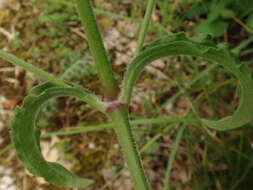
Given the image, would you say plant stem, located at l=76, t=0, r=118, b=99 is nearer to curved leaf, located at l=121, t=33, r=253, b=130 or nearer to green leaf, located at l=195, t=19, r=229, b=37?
curved leaf, located at l=121, t=33, r=253, b=130

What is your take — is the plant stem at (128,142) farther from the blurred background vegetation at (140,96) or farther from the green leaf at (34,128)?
the blurred background vegetation at (140,96)

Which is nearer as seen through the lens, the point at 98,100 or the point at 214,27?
the point at 98,100

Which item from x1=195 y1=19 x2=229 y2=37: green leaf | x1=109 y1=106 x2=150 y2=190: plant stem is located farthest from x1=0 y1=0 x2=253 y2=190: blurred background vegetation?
x1=109 y1=106 x2=150 y2=190: plant stem

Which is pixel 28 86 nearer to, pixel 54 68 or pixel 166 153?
pixel 54 68

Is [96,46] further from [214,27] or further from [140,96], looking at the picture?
[214,27]

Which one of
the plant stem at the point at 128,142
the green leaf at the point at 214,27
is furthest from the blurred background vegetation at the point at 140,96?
the plant stem at the point at 128,142

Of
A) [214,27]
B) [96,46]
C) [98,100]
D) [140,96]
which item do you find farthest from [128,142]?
[214,27]

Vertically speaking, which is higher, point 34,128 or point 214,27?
point 214,27

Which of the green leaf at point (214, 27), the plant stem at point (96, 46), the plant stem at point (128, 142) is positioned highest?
the green leaf at point (214, 27)
